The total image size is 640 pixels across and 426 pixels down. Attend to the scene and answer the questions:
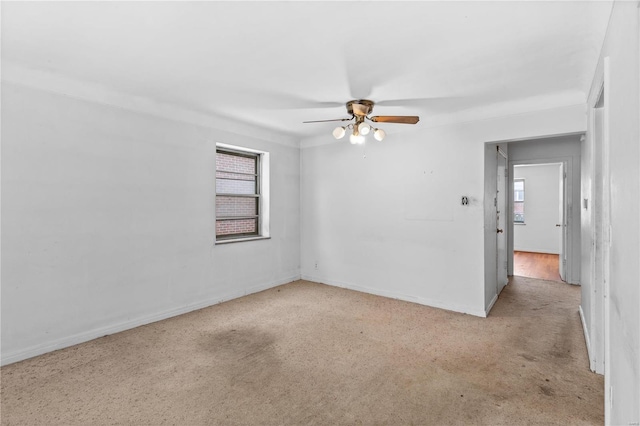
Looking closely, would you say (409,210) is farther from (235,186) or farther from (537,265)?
(537,265)

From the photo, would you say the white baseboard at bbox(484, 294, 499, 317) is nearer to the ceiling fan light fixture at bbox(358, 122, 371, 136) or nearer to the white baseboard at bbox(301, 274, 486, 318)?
the white baseboard at bbox(301, 274, 486, 318)

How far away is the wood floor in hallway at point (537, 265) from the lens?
5.84 meters

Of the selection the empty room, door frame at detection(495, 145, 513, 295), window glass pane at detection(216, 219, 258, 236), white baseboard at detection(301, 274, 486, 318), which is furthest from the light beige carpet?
window glass pane at detection(216, 219, 258, 236)

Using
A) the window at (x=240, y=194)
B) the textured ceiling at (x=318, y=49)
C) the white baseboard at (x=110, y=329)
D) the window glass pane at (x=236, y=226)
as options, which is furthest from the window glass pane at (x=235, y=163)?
the white baseboard at (x=110, y=329)

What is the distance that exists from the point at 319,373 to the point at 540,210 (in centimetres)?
842

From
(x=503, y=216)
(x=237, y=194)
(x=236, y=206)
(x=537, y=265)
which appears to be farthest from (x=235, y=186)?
(x=537, y=265)

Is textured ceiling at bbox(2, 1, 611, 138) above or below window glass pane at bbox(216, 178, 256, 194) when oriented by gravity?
above

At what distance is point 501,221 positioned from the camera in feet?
16.8

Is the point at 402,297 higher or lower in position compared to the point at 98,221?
lower

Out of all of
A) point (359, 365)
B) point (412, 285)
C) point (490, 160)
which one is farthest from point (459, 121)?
point (359, 365)

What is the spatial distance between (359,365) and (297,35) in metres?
2.53

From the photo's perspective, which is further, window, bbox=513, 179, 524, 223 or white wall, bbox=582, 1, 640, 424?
window, bbox=513, 179, 524, 223

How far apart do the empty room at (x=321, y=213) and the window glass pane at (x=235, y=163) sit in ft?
0.09

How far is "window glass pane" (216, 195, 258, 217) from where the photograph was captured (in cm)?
450
